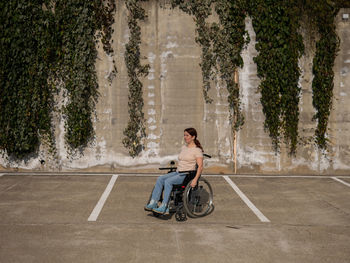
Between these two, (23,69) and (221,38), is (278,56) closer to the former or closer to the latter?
(221,38)

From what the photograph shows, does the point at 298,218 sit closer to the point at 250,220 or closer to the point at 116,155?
the point at 250,220

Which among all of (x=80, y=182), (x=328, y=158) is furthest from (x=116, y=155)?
(x=328, y=158)

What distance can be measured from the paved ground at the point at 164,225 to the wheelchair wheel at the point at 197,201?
0.43 feet

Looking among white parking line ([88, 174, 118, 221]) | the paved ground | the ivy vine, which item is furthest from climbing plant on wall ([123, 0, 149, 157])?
the paved ground

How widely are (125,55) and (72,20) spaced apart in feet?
4.73

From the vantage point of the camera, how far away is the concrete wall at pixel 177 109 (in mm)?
10188

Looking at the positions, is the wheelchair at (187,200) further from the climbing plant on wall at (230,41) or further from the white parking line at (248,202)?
the climbing plant on wall at (230,41)

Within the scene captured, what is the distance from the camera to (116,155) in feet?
33.8

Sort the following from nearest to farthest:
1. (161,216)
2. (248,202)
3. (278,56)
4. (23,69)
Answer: (161,216) → (248,202) → (23,69) → (278,56)

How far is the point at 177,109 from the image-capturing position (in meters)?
10.2

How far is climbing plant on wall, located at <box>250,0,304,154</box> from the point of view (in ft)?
32.9

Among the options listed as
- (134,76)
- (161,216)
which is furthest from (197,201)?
(134,76)

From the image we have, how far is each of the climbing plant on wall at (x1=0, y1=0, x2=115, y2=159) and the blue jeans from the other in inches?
166

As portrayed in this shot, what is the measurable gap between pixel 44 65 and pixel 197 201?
5410 millimetres
